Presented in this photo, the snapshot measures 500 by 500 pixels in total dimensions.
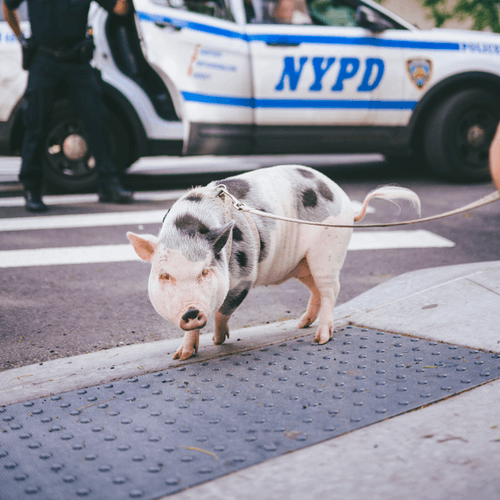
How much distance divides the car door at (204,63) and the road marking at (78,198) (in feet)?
2.21

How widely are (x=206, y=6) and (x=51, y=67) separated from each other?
6.04 ft

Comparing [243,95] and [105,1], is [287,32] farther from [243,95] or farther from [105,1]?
[105,1]

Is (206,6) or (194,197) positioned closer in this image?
(194,197)

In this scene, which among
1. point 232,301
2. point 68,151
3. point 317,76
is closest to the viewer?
point 232,301

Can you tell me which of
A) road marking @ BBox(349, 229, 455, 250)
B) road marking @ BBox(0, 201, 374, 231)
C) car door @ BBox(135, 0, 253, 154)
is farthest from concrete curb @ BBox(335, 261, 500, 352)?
car door @ BBox(135, 0, 253, 154)

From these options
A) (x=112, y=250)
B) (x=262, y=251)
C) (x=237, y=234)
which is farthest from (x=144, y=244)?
(x=112, y=250)

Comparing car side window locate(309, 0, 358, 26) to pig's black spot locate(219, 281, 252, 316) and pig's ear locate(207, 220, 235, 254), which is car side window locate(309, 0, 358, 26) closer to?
pig's black spot locate(219, 281, 252, 316)

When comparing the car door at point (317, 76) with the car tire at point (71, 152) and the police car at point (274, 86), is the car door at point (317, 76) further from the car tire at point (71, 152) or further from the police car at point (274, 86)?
the car tire at point (71, 152)

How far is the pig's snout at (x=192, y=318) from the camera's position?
93.7 inches

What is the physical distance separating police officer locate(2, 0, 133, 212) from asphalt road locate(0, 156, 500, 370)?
630 mm

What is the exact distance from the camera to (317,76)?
6840 mm

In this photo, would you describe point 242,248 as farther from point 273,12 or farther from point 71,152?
point 273,12

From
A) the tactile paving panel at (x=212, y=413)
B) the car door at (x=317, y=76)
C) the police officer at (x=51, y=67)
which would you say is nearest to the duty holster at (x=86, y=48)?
the police officer at (x=51, y=67)

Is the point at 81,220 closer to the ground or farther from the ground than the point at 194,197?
closer to the ground
